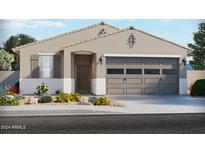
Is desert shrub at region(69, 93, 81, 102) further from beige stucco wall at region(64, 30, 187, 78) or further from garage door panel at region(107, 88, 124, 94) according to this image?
beige stucco wall at region(64, 30, 187, 78)

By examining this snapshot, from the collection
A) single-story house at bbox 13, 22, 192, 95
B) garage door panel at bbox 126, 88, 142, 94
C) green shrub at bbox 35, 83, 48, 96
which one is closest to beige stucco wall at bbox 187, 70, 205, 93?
single-story house at bbox 13, 22, 192, 95

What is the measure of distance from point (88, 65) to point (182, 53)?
514 cm

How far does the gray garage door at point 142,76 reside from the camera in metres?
18.7

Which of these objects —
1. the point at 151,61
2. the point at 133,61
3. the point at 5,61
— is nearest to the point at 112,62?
the point at 133,61

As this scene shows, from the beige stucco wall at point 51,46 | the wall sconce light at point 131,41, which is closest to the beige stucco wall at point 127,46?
the wall sconce light at point 131,41

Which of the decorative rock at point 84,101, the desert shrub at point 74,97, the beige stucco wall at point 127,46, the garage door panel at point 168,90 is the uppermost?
the beige stucco wall at point 127,46

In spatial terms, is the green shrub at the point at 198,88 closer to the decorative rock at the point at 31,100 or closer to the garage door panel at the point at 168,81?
the garage door panel at the point at 168,81

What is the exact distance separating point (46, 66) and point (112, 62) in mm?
3409

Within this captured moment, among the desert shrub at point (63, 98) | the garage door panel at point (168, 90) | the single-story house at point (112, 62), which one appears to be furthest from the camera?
the garage door panel at point (168, 90)

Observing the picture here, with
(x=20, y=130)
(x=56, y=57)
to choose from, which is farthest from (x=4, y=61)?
(x=20, y=130)

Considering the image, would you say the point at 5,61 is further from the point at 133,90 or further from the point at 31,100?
the point at 133,90

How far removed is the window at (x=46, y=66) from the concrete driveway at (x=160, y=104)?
10.7 feet

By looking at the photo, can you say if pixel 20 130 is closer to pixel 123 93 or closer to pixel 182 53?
pixel 123 93

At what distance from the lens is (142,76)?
19156 millimetres
